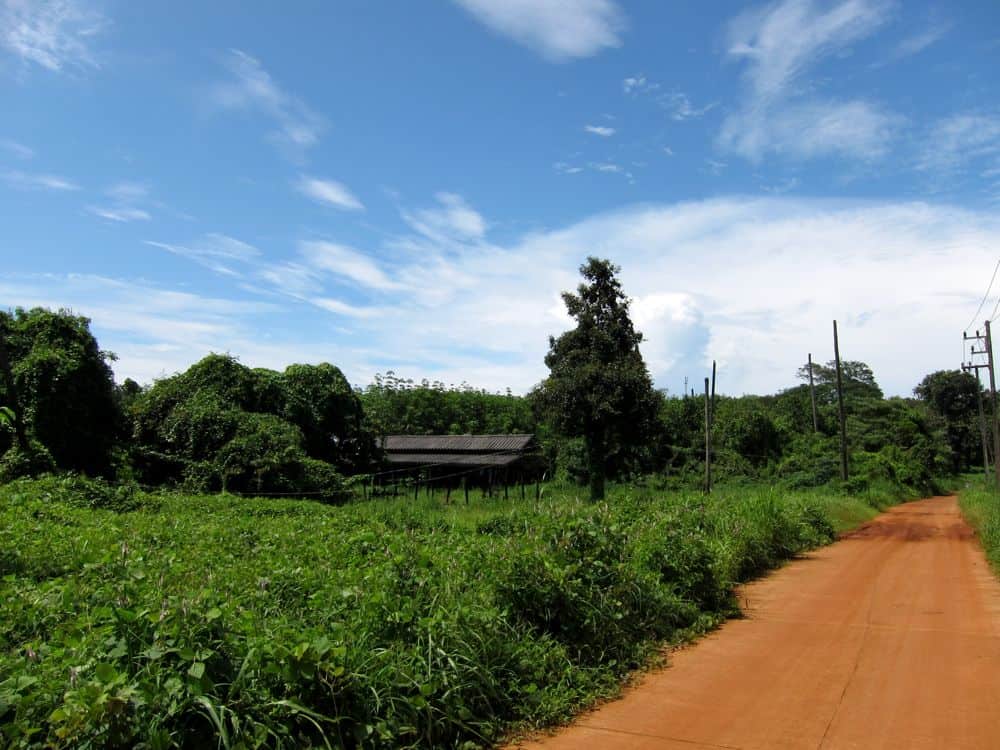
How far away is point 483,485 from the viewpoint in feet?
119

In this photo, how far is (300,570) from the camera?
258 inches

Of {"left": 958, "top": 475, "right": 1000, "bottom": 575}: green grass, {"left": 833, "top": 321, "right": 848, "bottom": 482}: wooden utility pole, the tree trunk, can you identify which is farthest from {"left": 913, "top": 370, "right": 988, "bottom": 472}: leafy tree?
the tree trunk

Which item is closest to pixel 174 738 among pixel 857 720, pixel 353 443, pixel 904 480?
pixel 857 720

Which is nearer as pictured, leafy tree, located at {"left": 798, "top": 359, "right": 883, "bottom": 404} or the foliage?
the foliage

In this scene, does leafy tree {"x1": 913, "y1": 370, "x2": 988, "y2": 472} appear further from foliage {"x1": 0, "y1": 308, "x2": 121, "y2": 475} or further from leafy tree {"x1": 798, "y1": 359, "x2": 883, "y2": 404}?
foliage {"x1": 0, "y1": 308, "x2": 121, "y2": 475}

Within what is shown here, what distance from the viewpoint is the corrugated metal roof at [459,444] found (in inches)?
1507

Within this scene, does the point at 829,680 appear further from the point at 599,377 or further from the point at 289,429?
the point at 289,429

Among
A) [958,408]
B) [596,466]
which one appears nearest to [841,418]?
[596,466]

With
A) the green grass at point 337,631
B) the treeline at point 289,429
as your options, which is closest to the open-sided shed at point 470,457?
the treeline at point 289,429

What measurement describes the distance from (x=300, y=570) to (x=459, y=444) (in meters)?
32.9

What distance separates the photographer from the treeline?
846 inches

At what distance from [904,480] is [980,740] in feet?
129

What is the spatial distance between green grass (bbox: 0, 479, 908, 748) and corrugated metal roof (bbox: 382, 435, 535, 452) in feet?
91.5

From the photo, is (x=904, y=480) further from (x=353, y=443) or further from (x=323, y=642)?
(x=323, y=642)
